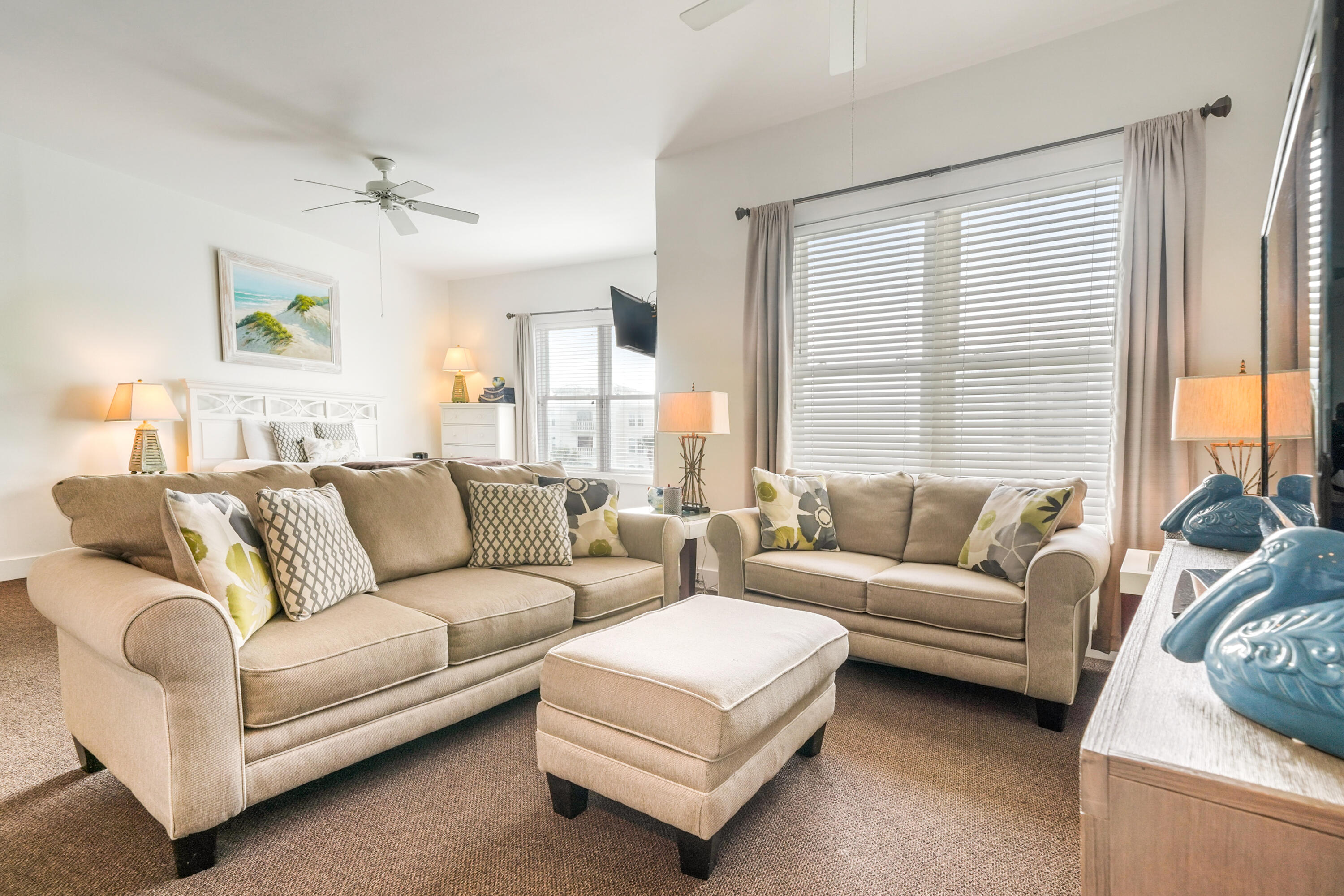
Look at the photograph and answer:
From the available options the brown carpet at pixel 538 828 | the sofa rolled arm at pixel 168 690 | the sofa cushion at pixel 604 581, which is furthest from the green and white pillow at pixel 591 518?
the sofa rolled arm at pixel 168 690

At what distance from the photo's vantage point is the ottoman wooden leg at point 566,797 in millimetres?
1624

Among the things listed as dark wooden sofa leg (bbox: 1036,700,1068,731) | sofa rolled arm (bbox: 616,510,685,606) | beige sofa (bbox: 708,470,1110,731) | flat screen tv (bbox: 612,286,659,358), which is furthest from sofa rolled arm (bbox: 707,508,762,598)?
flat screen tv (bbox: 612,286,659,358)

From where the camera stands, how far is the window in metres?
6.38

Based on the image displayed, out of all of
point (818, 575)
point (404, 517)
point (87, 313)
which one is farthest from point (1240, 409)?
point (87, 313)

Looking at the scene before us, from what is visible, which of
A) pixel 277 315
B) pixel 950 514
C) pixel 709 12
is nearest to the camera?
pixel 709 12

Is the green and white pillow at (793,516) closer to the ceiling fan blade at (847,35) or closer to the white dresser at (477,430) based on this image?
the ceiling fan blade at (847,35)

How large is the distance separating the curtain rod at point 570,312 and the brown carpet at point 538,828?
4.91m

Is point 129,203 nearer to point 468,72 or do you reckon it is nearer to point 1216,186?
point 468,72

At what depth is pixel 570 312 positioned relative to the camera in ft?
21.8

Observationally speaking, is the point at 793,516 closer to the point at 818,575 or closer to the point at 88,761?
the point at 818,575

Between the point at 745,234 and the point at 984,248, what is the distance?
139 cm

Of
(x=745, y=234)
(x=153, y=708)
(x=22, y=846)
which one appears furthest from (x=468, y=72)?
(x=22, y=846)

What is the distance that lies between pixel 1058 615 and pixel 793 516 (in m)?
1.17

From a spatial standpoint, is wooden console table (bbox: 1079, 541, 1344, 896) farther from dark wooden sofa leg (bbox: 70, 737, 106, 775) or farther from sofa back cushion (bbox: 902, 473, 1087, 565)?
dark wooden sofa leg (bbox: 70, 737, 106, 775)
